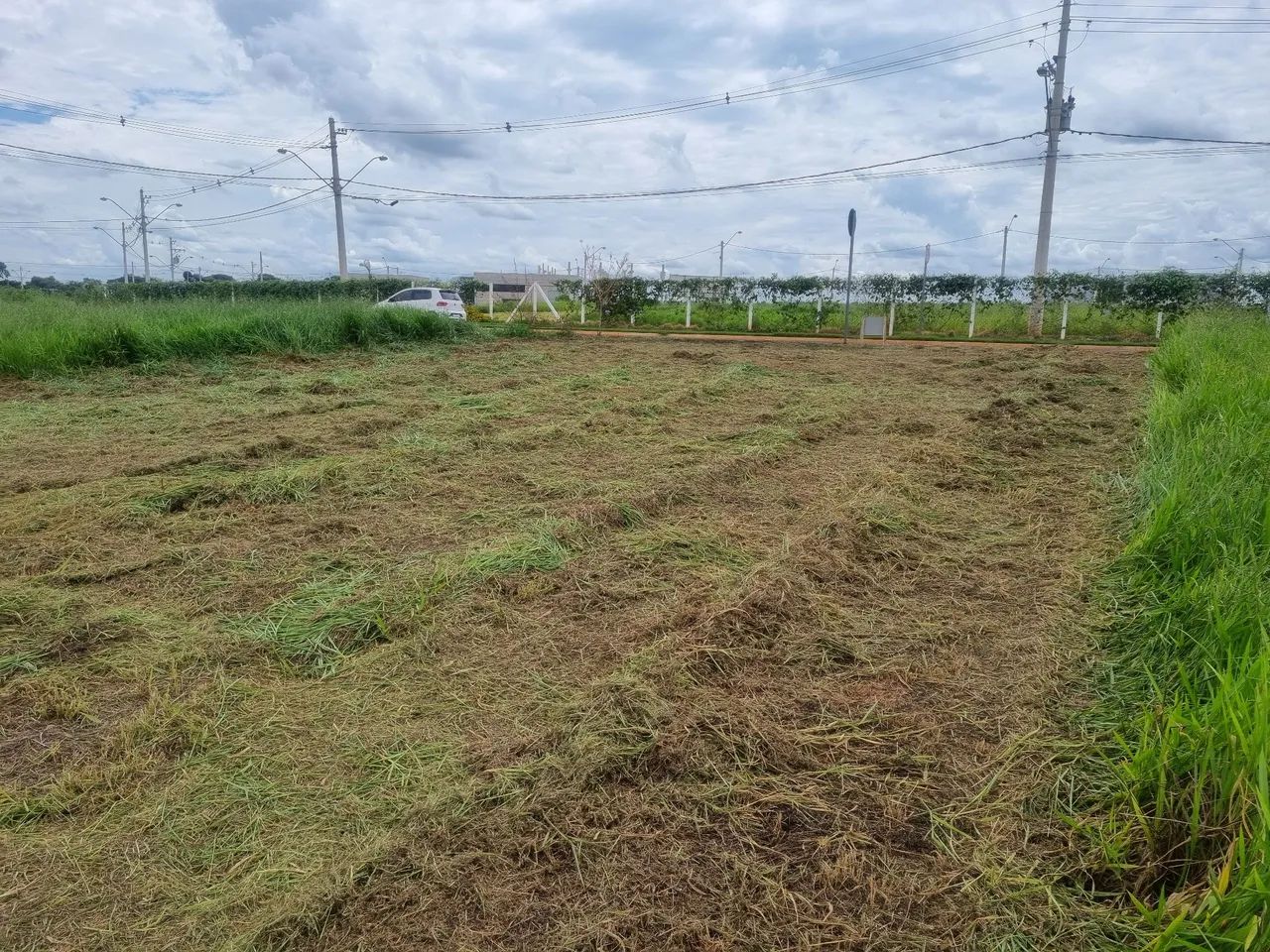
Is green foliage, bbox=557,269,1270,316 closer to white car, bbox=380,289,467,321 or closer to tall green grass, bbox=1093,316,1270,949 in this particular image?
white car, bbox=380,289,467,321

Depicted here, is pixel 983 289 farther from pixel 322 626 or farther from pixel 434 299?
pixel 322 626

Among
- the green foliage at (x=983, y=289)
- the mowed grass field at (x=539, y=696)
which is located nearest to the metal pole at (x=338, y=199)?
the green foliage at (x=983, y=289)

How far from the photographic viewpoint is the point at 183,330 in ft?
41.2

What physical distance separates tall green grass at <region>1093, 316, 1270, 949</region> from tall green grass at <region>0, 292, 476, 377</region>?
12.8m

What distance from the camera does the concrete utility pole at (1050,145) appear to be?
21.9 metres

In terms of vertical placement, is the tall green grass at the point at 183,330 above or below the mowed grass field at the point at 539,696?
above

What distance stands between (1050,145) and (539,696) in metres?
25.1

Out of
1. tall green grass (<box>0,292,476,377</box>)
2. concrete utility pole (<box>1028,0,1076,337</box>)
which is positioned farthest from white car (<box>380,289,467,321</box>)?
concrete utility pole (<box>1028,0,1076,337</box>)

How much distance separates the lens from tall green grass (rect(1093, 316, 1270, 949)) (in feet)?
5.15

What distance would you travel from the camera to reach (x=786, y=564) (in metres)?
3.78

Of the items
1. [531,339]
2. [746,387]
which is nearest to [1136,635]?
[746,387]

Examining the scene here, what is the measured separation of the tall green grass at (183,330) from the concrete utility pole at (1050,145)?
1604 cm

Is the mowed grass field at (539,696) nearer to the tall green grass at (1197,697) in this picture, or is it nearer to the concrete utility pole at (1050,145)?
the tall green grass at (1197,697)

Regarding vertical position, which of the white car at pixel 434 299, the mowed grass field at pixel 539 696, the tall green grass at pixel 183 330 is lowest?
the mowed grass field at pixel 539 696
